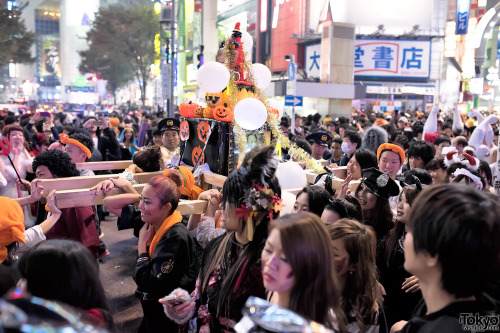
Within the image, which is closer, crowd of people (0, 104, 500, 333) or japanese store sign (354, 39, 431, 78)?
crowd of people (0, 104, 500, 333)

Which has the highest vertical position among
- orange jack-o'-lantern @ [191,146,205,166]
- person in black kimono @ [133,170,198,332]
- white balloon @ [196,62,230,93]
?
white balloon @ [196,62,230,93]

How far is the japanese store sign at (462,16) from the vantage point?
69.5 feet

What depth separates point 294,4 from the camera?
33.1 meters

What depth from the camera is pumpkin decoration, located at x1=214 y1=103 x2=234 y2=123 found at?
467 cm

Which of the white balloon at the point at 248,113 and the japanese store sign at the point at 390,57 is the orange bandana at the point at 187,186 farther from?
the japanese store sign at the point at 390,57

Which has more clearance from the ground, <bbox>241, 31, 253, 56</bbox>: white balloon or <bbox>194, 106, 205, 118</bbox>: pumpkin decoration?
<bbox>241, 31, 253, 56</bbox>: white balloon

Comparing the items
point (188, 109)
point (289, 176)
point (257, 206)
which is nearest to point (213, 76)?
point (188, 109)

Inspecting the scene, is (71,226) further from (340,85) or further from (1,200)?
(340,85)

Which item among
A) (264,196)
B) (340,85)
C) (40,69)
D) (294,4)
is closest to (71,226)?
(264,196)

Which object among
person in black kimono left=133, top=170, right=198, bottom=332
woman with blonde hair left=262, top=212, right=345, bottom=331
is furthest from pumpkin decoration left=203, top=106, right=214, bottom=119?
woman with blonde hair left=262, top=212, right=345, bottom=331

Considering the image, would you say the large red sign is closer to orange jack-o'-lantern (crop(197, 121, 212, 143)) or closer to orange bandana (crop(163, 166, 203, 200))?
orange jack-o'-lantern (crop(197, 121, 212, 143))

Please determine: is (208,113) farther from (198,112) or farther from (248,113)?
(248,113)

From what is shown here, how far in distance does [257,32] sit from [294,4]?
6.36 metres

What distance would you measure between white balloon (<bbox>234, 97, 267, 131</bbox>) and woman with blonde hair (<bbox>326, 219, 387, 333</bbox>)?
200 centimetres
